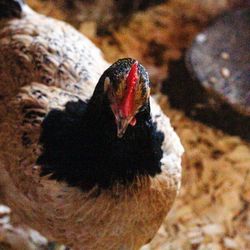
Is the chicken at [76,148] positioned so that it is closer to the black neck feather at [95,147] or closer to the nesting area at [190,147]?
the black neck feather at [95,147]

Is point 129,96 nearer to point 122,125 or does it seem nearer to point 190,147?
point 122,125

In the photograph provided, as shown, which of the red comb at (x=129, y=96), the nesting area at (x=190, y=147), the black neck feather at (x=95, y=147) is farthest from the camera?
the nesting area at (x=190, y=147)

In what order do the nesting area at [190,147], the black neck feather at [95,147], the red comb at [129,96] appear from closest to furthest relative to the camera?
the red comb at [129,96], the black neck feather at [95,147], the nesting area at [190,147]

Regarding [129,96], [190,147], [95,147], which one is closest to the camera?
[129,96]

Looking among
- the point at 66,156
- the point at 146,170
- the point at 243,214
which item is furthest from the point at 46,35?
the point at 243,214

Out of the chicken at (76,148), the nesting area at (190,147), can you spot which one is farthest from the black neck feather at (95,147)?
the nesting area at (190,147)

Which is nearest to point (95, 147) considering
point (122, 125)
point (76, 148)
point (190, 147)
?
point (76, 148)

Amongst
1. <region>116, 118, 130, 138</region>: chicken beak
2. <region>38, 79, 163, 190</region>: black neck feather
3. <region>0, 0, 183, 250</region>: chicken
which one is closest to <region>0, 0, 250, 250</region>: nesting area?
<region>0, 0, 183, 250</region>: chicken

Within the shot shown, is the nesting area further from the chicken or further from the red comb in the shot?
the red comb
